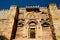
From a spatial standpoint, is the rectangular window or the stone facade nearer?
the stone facade

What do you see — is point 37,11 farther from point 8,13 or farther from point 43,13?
point 8,13

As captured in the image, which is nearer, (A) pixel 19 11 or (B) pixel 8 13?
(B) pixel 8 13

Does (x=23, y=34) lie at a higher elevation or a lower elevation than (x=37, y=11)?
lower

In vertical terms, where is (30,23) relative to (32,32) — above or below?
above

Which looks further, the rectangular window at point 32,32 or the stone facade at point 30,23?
the rectangular window at point 32,32

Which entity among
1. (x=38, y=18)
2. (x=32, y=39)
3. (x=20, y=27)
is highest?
(x=38, y=18)

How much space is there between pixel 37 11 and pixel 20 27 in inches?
119

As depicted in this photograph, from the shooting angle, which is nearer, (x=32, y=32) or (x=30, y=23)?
(x=32, y=32)

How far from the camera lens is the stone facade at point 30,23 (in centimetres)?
1326

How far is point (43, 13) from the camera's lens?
16.5 meters

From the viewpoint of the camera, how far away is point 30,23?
50.6ft

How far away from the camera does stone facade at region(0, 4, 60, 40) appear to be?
522 inches

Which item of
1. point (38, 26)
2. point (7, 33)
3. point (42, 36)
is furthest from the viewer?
point (38, 26)

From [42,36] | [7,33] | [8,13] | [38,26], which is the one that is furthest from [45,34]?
[8,13]
